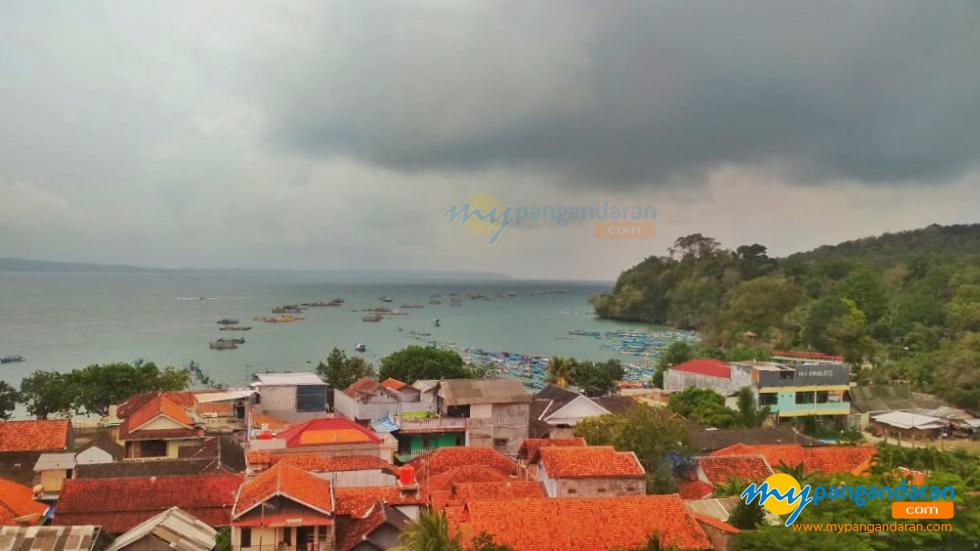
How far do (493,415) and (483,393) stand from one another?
0.88 m

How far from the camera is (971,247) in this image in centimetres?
10738

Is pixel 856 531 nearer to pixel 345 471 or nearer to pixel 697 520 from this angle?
pixel 697 520

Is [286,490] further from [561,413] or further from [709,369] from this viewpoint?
[709,369]

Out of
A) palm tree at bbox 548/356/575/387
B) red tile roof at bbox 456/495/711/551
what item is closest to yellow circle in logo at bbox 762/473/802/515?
red tile roof at bbox 456/495/711/551

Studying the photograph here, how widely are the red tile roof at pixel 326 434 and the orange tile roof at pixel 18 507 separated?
614 cm

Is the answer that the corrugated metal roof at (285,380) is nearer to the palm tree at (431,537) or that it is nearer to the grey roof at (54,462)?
the grey roof at (54,462)

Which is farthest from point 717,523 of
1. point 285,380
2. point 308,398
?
point 285,380

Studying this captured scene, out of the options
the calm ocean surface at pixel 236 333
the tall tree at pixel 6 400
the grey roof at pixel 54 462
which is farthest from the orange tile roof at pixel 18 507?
the calm ocean surface at pixel 236 333

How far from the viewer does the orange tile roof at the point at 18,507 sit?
641 inches

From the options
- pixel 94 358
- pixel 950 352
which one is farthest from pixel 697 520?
pixel 94 358

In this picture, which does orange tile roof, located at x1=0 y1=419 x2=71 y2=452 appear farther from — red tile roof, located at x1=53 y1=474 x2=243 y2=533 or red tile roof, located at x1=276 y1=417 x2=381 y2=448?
red tile roof, located at x1=276 y1=417 x2=381 y2=448

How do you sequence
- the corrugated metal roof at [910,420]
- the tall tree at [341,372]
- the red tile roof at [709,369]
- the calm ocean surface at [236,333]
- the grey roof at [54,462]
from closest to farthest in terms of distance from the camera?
the grey roof at [54,462] → the corrugated metal roof at [910,420] → the red tile roof at [709,369] → the tall tree at [341,372] → the calm ocean surface at [236,333]

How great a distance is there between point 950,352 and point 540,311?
113 m

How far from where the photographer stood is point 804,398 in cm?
3359
